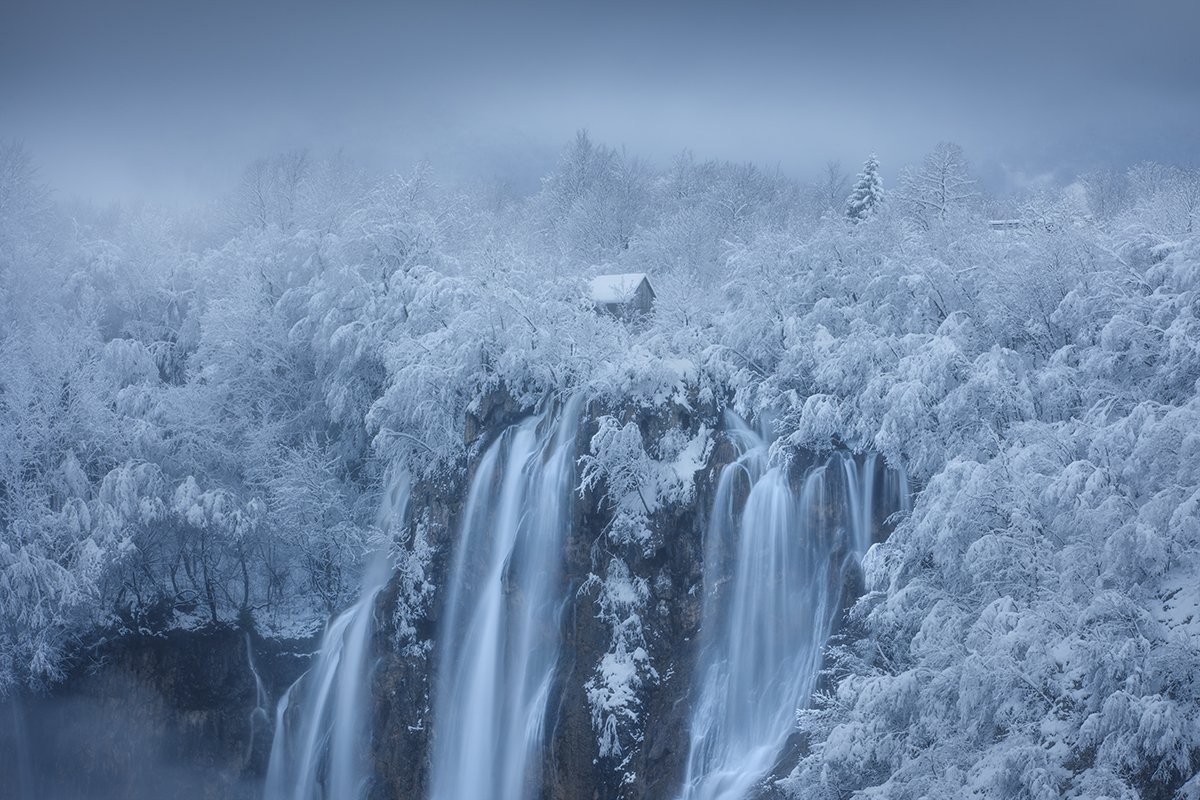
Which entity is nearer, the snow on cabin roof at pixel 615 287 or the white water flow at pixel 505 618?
the white water flow at pixel 505 618

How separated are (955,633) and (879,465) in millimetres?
6417

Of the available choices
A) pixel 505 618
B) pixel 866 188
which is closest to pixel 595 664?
pixel 505 618

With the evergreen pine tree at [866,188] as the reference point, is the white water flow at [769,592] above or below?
below

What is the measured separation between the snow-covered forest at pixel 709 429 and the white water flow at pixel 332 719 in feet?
5.65

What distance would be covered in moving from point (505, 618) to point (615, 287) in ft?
42.1

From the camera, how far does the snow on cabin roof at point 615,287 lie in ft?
94.9

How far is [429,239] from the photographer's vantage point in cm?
2836

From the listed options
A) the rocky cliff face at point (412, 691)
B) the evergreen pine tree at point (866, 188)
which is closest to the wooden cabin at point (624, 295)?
the rocky cliff face at point (412, 691)

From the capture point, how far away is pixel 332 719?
77.6 ft

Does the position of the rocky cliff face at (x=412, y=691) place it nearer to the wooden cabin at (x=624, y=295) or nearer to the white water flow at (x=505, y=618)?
the white water flow at (x=505, y=618)

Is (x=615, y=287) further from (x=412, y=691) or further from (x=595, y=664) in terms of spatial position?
(x=412, y=691)

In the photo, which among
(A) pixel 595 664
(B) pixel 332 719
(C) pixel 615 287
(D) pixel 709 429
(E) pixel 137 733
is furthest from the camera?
(C) pixel 615 287

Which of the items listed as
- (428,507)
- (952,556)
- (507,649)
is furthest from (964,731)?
(428,507)

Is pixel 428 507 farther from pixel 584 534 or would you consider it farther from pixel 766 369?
pixel 766 369
